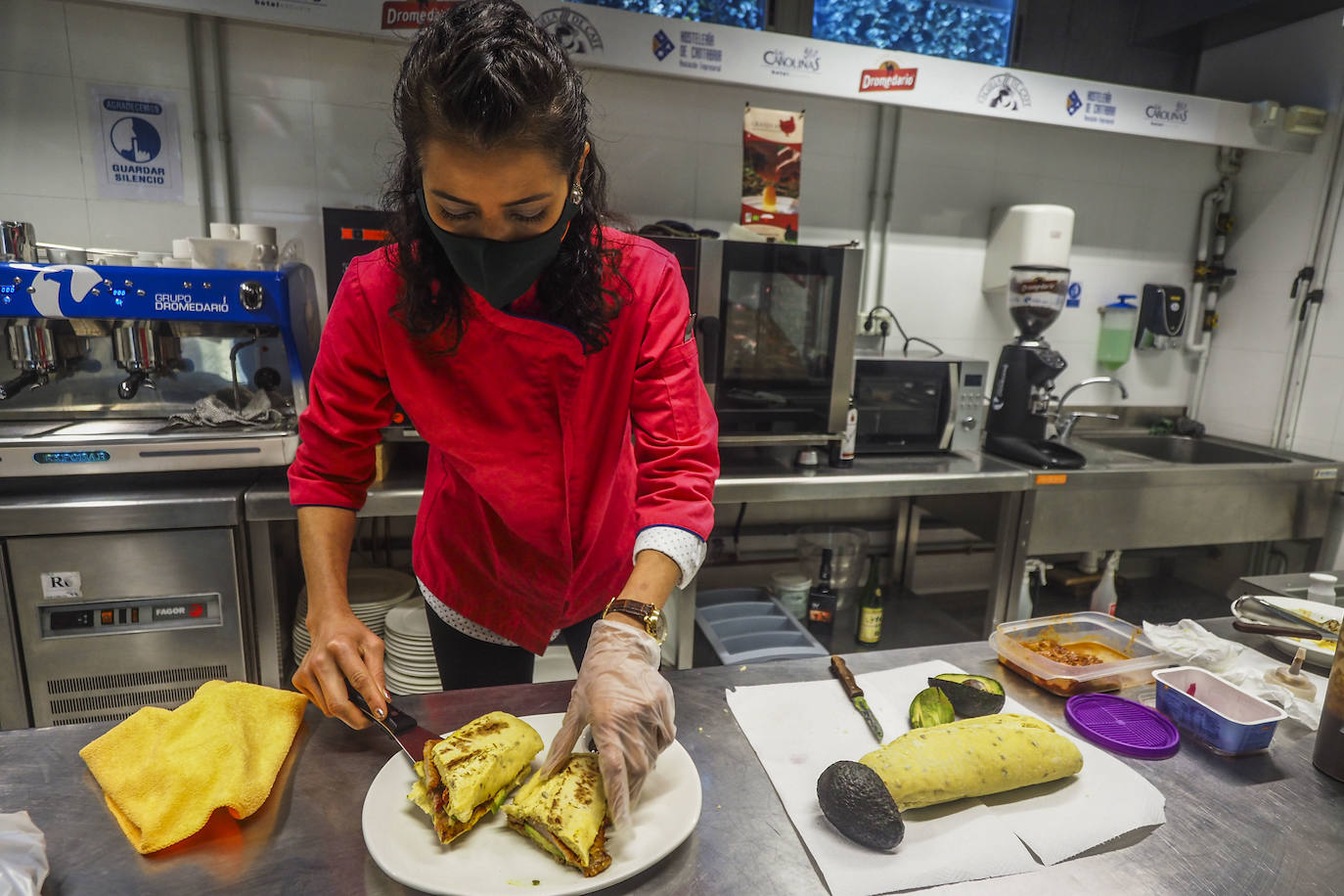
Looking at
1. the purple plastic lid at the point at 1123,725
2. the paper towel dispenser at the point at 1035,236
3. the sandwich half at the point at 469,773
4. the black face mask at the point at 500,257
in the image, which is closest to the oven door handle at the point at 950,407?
the paper towel dispenser at the point at 1035,236

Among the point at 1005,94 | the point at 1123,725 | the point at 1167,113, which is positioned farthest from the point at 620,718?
the point at 1167,113

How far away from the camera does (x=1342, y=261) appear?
126 inches

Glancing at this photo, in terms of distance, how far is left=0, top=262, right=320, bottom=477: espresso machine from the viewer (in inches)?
74.1

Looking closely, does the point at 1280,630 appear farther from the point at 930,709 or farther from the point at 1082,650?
the point at 930,709

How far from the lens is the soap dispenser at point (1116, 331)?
3.51 meters

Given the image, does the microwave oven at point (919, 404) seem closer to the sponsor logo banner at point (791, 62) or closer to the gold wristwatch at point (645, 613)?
the sponsor logo banner at point (791, 62)

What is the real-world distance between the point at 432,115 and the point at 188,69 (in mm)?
2278

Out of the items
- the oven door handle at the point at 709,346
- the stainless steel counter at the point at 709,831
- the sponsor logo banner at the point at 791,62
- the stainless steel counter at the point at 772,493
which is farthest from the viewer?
the sponsor logo banner at the point at 791,62

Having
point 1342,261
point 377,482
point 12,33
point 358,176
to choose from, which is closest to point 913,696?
point 377,482

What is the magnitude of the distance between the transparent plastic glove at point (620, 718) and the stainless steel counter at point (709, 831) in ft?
0.31

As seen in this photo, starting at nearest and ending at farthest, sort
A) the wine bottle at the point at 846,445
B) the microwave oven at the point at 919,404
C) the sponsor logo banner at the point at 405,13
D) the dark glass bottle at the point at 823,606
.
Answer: the sponsor logo banner at the point at 405,13
the wine bottle at the point at 846,445
the microwave oven at the point at 919,404
the dark glass bottle at the point at 823,606

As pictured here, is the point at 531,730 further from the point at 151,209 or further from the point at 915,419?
the point at 151,209

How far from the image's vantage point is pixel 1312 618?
4.50 ft

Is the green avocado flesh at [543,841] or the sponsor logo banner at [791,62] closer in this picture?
the green avocado flesh at [543,841]
